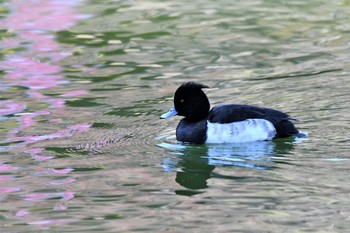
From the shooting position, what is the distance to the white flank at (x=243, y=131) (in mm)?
11250

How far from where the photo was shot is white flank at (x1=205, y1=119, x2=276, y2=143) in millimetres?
11250

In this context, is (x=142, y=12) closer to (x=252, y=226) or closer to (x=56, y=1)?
(x=56, y=1)

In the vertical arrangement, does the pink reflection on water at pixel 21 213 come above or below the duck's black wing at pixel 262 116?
below

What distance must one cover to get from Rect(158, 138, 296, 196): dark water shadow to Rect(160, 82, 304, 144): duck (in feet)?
0.30

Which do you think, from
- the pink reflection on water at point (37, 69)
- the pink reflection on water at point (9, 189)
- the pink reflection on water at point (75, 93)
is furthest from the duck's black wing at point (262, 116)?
the pink reflection on water at point (75, 93)

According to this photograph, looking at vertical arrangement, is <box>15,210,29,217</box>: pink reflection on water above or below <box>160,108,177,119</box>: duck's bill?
below

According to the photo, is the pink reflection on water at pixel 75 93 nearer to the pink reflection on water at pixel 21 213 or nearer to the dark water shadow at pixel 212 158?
the dark water shadow at pixel 212 158

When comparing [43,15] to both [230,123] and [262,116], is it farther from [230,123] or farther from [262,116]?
[262,116]

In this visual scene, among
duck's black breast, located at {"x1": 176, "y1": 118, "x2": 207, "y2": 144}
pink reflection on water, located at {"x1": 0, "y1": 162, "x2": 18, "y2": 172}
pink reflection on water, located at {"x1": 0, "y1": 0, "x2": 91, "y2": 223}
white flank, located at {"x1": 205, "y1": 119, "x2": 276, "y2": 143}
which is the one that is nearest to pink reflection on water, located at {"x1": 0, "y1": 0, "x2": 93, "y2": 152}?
pink reflection on water, located at {"x1": 0, "y1": 0, "x2": 91, "y2": 223}

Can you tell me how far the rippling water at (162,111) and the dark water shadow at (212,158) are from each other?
0.02 meters

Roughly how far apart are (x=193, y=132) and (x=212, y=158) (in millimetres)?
806

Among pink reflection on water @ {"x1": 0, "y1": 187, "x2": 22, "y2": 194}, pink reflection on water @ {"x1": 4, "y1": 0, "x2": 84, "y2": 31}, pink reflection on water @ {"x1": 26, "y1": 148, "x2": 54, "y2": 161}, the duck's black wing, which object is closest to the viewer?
pink reflection on water @ {"x1": 0, "y1": 187, "x2": 22, "y2": 194}

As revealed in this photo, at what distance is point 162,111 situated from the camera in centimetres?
1276

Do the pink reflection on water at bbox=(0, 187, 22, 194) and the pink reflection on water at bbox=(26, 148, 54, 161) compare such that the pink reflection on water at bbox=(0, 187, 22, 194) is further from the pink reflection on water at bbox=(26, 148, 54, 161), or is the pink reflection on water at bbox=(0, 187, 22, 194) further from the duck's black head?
the duck's black head
